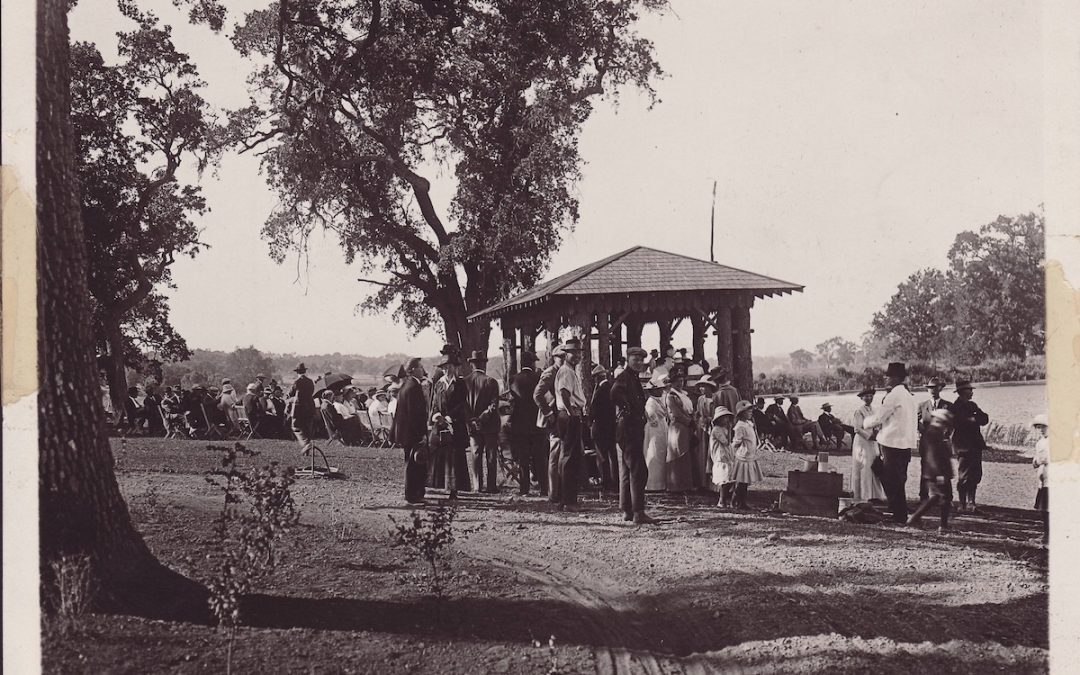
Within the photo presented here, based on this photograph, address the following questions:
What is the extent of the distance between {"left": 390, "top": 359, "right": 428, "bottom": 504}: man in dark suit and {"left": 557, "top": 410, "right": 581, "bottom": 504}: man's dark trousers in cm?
174

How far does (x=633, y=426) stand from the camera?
8.36 metres

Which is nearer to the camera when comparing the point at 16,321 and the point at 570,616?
the point at 16,321

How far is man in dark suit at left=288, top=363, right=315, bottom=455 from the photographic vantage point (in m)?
10.4

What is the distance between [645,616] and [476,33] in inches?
436

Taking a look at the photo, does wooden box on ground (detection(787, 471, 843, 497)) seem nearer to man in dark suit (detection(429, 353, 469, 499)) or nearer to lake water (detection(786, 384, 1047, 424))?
lake water (detection(786, 384, 1047, 424))

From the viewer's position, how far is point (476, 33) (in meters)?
13.6

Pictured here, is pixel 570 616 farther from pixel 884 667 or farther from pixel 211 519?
pixel 211 519

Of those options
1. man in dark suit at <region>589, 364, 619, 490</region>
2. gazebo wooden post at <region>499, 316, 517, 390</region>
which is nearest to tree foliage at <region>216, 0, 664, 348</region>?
gazebo wooden post at <region>499, 316, 517, 390</region>

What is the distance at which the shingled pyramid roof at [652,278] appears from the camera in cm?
1354

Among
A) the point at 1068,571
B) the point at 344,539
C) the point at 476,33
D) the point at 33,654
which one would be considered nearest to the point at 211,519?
the point at 344,539

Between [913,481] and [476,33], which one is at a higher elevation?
[476,33]

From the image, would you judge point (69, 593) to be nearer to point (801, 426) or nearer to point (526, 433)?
point (526, 433)

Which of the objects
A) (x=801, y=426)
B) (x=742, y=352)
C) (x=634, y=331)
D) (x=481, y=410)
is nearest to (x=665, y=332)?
(x=634, y=331)

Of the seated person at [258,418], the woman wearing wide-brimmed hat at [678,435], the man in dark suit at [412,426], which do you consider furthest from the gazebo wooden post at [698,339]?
the seated person at [258,418]
